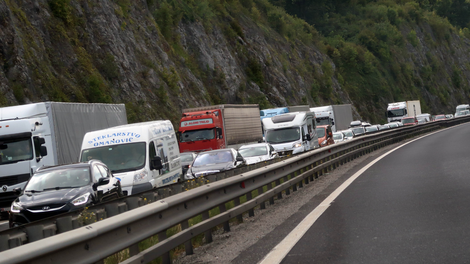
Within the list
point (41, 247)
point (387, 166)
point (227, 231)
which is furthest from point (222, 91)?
point (41, 247)

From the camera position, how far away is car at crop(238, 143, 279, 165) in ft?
73.5

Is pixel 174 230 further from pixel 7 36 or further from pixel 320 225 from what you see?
pixel 7 36

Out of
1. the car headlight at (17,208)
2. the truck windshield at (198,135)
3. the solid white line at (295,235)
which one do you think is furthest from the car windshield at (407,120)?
the car headlight at (17,208)

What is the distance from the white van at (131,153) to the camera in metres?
14.6

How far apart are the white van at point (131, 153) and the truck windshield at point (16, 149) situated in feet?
9.30

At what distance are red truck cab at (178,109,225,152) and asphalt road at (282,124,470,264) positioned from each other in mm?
16386

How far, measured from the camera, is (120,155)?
1548 cm

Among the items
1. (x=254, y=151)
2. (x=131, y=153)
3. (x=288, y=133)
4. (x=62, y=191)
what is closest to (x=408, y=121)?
(x=288, y=133)

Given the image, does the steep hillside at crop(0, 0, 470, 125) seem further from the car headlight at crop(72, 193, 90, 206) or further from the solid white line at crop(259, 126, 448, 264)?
the solid white line at crop(259, 126, 448, 264)

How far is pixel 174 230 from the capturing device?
8.09m

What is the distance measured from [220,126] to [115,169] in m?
15.8

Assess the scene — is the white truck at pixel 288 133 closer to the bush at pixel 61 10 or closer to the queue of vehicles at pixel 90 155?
the queue of vehicles at pixel 90 155

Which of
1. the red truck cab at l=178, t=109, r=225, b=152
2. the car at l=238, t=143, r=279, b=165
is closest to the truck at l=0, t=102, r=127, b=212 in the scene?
the car at l=238, t=143, r=279, b=165

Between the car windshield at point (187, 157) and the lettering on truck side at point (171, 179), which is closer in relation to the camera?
the lettering on truck side at point (171, 179)
